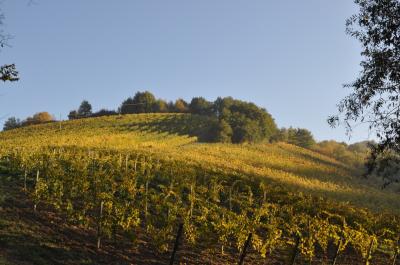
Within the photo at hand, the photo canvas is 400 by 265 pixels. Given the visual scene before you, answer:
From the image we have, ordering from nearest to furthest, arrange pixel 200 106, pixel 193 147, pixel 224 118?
pixel 193 147, pixel 224 118, pixel 200 106

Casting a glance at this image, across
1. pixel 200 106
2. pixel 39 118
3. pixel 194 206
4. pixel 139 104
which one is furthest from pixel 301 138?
pixel 194 206

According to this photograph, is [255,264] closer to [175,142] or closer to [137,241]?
[137,241]

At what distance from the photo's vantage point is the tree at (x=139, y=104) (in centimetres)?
11129

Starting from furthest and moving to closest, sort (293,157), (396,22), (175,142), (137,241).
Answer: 1. (293,157)
2. (175,142)
3. (137,241)
4. (396,22)

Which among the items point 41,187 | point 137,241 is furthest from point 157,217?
point 41,187

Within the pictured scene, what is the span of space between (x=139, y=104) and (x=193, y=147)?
4861 cm

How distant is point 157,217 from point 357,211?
14771 millimetres

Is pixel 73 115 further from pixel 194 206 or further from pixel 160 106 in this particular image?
pixel 194 206

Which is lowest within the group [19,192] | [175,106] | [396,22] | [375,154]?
[19,192]

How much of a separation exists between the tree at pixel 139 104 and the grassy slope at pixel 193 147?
23.4m

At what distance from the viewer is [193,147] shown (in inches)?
2628

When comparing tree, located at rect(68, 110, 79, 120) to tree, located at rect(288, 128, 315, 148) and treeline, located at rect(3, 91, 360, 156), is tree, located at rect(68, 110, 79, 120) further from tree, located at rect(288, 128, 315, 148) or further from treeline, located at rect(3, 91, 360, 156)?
tree, located at rect(288, 128, 315, 148)

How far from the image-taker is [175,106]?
122 m

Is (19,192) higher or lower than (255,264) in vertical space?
higher
